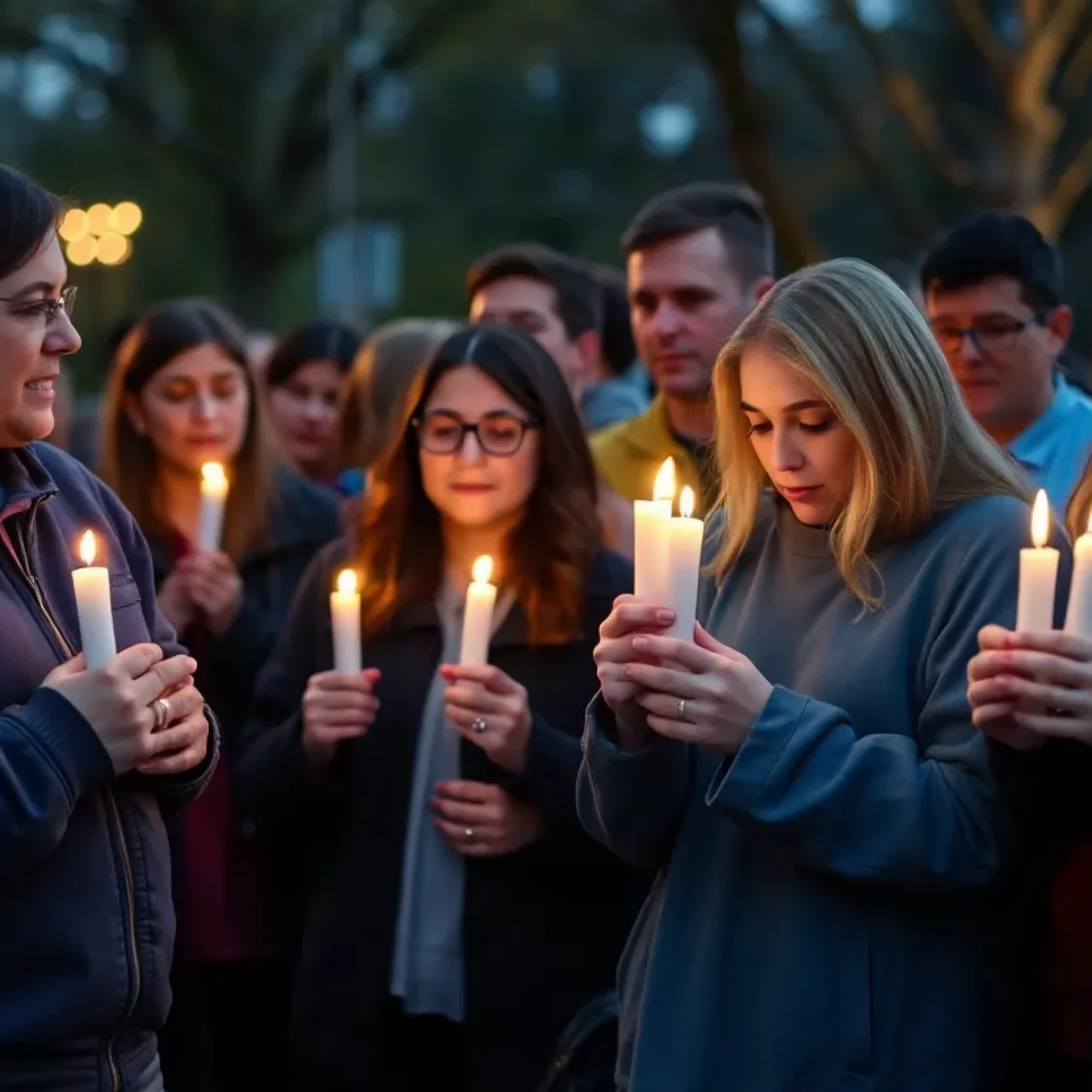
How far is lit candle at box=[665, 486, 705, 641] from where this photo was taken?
2.48 meters

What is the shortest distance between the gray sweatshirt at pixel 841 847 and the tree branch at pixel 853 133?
26.1 ft

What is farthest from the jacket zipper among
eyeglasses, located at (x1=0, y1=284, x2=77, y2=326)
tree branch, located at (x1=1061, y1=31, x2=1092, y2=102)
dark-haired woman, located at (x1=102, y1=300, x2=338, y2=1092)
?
tree branch, located at (x1=1061, y1=31, x2=1092, y2=102)

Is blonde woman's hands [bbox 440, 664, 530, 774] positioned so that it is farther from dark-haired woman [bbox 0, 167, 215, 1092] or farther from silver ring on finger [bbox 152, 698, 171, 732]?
silver ring on finger [bbox 152, 698, 171, 732]

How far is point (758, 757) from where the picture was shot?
2.62 m

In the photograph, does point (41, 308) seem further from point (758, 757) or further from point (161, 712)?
point (758, 757)

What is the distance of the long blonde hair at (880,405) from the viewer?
2.78 metres

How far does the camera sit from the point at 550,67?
3259cm

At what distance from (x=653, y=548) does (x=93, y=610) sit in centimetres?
76

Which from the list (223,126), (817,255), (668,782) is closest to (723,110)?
(817,255)

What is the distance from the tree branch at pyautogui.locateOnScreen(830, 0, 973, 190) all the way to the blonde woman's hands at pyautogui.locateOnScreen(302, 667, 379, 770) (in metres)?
7.38

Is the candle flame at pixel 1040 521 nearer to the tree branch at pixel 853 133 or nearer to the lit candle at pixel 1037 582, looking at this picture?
the lit candle at pixel 1037 582

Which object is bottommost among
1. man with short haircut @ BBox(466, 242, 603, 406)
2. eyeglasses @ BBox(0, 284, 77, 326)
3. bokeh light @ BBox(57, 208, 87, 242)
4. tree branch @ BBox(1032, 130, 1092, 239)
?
eyeglasses @ BBox(0, 284, 77, 326)

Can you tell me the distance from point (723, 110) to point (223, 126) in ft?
49.9

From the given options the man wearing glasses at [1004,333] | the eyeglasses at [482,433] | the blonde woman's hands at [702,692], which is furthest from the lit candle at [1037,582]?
the man wearing glasses at [1004,333]
